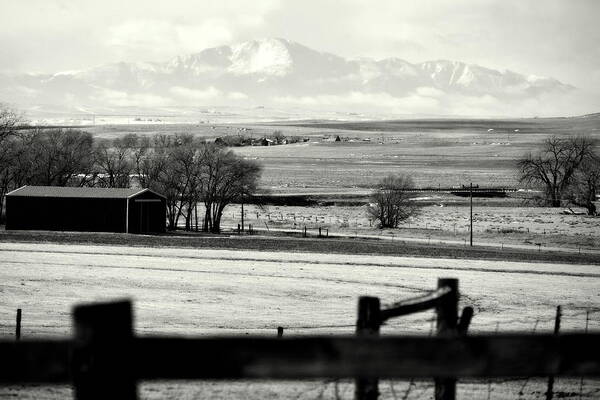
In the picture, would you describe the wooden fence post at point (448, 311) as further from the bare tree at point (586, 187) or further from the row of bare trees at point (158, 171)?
the bare tree at point (586, 187)

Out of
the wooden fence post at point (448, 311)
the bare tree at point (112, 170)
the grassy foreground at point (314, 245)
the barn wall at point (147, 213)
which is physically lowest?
the grassy foreground at point (314, 245)

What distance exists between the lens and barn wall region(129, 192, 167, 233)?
225 ft

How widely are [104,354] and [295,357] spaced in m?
0.85

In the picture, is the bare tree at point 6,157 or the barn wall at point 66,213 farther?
the bare tree at point 6,157

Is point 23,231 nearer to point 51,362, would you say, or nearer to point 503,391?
point 503,391

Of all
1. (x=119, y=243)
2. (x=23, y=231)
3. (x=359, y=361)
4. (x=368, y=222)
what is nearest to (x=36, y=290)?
(x=119, y=243)

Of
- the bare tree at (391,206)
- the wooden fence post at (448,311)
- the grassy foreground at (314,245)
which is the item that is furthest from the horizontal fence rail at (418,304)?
the bare tree at (391,206)

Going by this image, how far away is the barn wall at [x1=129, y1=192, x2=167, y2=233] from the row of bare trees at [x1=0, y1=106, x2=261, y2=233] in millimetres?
5959

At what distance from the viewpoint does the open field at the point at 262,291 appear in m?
15.5

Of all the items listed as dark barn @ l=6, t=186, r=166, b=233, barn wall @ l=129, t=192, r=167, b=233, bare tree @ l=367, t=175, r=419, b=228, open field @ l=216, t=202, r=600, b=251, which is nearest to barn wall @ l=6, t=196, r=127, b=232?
dark barn @ l=6, t=186, r=166, b=233

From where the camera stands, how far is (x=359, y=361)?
12.3 ft

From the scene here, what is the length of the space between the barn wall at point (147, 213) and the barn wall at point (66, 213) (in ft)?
2.83

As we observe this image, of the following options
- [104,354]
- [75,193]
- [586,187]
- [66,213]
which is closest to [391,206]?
[586,187]

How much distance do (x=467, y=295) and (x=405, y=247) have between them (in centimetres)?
2520
